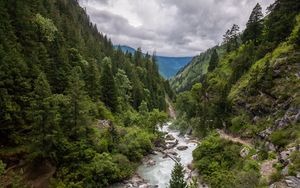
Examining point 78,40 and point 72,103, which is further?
point 78,40

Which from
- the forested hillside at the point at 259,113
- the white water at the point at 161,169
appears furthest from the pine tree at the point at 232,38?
the white water at the point at 161,169

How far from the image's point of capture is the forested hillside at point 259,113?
34.8 metres

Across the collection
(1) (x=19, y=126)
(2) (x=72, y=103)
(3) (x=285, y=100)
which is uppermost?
(3) (x=285, y=100)

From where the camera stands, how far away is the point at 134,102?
92.4 metres

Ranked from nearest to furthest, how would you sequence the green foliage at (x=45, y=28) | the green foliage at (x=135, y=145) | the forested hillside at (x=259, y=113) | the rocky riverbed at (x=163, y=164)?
1. the forested hillside at (x=259, y=113)
2. the rocky riverbed at (x=163, y=164)
3. the green foliage at (x=135, y=145)
4. the green foliage at (x=45, y=28)

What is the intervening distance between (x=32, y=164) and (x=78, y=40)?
5116 cm

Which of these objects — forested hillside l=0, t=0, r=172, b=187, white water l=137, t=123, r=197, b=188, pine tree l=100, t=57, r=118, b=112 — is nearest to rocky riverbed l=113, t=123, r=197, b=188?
white water l=137, t=123, r=197, b=188

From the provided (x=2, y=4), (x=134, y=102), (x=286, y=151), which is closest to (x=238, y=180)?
(x=286, y=151)

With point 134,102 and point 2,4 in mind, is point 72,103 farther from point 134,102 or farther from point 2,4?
point 134,102

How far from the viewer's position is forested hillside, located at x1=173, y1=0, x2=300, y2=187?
34844 millimetres

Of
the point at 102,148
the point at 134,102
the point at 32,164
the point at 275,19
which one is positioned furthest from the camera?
the point at 134,102

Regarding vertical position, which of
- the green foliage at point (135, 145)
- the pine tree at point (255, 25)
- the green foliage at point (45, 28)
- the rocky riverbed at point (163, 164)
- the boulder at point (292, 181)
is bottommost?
the rocky riverbed at point (163, 164)

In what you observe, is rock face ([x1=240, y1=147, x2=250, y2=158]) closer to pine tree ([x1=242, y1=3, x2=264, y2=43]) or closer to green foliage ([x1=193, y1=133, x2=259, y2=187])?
green foliage ([x1=193, y1=133, x2=259, y2=187])

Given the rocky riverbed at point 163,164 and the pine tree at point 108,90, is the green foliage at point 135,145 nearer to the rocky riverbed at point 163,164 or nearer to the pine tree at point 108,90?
the rocky riverbed at point 163,164
